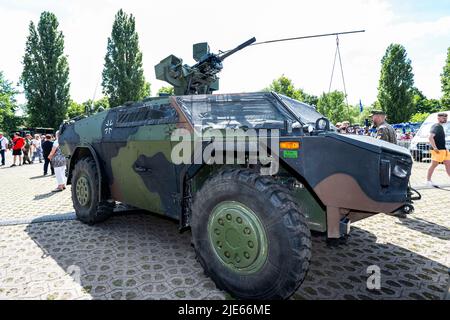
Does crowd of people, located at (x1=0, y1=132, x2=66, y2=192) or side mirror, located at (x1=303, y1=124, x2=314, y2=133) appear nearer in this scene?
side mirror, located at (x1=303, y1=124, x2=314, y2=133)

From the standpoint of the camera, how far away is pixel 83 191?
174 inches

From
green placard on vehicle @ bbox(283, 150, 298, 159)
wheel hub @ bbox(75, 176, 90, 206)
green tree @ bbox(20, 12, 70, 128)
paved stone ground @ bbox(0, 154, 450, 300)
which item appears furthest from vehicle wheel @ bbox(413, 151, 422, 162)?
green tree @ bbox(20, 12, 70, 128)

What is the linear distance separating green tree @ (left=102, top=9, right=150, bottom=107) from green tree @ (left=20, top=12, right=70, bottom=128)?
4.60m

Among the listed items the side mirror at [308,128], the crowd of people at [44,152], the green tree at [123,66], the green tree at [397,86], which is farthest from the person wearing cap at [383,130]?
the green tree at [397,86]

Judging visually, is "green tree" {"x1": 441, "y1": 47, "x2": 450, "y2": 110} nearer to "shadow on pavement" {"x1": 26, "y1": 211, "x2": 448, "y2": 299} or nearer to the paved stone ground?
the paved stone ground

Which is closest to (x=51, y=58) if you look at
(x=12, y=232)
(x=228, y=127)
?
(x=12, y=232)

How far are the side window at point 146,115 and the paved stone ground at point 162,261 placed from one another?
1.53 meters

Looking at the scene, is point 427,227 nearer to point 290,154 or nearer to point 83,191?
point 290,154

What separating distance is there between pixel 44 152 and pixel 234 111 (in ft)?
34.3

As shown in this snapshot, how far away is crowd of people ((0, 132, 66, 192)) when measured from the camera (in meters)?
7.87

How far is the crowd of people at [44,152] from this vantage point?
787 centimetres

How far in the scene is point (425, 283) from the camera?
2.63 metres

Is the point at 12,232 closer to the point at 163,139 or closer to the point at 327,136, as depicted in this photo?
the point at 163,139
